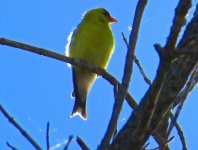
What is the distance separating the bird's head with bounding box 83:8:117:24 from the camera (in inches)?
213

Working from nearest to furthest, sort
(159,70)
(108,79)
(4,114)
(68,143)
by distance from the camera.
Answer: (159,70)
(68,143)
(4,114)
(108,79)

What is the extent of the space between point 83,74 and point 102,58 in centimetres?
29

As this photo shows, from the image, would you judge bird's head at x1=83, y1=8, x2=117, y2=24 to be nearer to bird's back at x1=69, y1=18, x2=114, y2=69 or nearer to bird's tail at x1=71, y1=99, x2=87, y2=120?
bird's back at x1=69, y1=18, x2=114, y2=69

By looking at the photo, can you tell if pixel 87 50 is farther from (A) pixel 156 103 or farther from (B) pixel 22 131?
(A) pixel 156 103

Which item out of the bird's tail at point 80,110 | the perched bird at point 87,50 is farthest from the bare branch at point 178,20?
the perched bird at point 87,50

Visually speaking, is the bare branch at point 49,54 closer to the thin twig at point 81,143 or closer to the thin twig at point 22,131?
the thin twig at point 22,131

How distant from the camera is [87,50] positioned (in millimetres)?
4828

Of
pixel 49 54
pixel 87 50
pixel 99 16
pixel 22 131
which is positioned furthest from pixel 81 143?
pixel 99 16

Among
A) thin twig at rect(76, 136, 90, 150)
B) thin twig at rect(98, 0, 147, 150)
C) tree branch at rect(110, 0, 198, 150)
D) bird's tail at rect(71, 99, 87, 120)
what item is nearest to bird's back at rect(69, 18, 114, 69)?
bird's tail at rect(71, 99, 87, 120)

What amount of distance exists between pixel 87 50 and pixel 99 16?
2.64 feet

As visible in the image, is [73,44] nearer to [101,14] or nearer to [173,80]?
[101,14]

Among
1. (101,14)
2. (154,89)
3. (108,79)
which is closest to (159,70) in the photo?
(154,89)

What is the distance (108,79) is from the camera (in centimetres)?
296

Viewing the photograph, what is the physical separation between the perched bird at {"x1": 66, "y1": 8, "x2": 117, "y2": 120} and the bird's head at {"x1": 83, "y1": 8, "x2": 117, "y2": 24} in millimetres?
143
